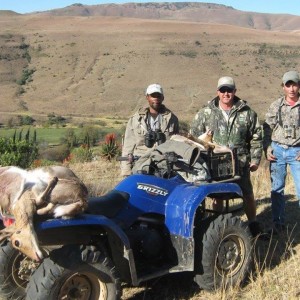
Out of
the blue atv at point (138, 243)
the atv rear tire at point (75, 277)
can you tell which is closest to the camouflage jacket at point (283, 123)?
the blue atv at point (138, 243)

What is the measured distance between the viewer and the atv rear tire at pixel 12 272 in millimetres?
4527

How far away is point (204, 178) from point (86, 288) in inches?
62.9

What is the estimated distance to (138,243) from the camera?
461 cm

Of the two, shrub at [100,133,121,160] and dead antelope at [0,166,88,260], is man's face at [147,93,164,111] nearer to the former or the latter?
dead antelope at [0,166,88,260]

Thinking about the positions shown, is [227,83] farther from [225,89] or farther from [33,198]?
[33,198]

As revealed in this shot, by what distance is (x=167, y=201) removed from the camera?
473cm

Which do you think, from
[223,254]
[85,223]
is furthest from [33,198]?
[223,254]

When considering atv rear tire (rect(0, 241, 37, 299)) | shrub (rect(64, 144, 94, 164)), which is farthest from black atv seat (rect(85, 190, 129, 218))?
shrub (rect(64, 144, 94, 164))

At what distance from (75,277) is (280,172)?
3457 mm

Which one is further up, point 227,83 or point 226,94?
point 227,83

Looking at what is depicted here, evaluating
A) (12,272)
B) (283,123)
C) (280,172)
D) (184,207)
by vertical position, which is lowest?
(12,272)

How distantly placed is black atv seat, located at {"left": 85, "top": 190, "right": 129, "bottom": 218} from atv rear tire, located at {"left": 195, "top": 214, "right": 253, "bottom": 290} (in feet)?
2.79

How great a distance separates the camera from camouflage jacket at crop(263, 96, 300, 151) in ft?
20.7

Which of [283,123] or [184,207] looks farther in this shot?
[283,123]
